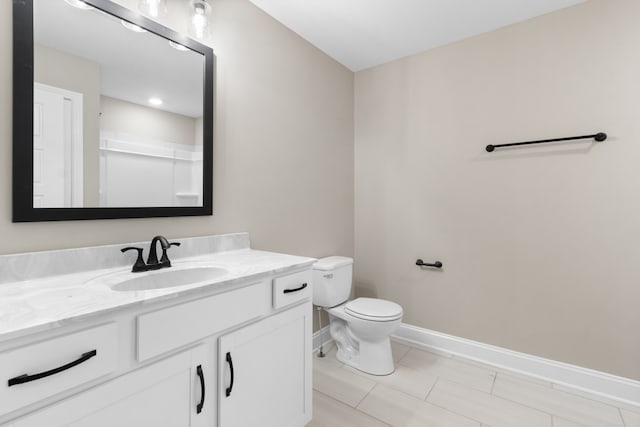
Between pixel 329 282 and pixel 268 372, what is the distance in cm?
99

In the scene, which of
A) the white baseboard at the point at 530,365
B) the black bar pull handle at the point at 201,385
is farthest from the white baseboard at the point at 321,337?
the black bar pull handle at the point at 201,385

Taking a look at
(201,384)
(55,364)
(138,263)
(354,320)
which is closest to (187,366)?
(201,384)

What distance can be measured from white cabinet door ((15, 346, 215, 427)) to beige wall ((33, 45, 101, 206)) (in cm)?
75

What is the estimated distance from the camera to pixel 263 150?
6.47 ft

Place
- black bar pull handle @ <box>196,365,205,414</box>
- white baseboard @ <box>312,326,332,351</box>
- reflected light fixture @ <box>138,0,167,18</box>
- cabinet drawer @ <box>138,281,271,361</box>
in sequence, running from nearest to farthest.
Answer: cabinet drawer @ <box>138,281,271,361</box> < black bar pull handle @ <box>196,365,205,414</box> < reflected light fixture @ <box>138,0,167,18</box> < white baseboard @ <box>312,326,332,351</box>

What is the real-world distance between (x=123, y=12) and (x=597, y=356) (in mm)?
3081

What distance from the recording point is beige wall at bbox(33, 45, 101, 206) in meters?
1.15

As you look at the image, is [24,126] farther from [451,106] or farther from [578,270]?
[578,270]

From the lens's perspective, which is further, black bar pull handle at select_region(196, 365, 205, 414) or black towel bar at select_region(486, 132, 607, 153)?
black towel bar at select_region(486, 132, 607, 153)

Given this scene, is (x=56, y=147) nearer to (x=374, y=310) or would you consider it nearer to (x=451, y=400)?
(x=374, y=310)

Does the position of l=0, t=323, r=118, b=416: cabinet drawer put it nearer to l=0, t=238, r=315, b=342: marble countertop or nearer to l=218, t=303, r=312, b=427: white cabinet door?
l=0, t=238, r=315, b=342: marble countertop

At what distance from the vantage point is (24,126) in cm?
108

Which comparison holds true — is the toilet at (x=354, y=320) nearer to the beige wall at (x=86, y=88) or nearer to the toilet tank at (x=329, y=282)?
the toilet tank at (x=329, y=282)

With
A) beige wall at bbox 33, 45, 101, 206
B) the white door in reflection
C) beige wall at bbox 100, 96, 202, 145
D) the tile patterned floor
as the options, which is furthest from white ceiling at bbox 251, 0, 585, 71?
the tile patterned floor
